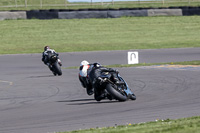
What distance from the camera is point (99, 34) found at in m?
40.6

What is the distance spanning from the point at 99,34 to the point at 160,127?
106 ft

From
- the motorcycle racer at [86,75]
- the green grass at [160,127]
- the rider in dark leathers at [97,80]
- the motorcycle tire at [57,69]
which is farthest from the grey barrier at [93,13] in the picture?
the green grass at [160,127]

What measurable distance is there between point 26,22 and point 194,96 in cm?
3059

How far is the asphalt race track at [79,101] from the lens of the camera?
10055 mm

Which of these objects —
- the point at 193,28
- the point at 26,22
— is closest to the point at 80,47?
the point at 26,22

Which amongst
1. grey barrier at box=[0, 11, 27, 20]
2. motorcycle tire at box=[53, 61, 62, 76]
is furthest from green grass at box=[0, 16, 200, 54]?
motorcycle tire at box=[53, 61, 62, 76]

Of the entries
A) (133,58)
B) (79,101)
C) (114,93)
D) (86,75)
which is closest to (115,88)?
(114,93)

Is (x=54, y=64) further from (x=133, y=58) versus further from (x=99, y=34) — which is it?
(x=99, y=34)

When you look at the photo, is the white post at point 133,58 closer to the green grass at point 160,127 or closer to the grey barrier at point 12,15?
the green grass at point 160,127

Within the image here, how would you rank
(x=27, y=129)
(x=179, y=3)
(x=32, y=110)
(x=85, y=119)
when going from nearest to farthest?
(x=27, y=129)
(x=85, y=119)
(x=32, y=110)
(x=179, y=3)

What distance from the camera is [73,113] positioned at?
11195 mm

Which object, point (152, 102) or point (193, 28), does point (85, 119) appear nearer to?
point (152, 102)

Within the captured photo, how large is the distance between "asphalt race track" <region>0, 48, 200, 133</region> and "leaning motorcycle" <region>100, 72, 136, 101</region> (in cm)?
20

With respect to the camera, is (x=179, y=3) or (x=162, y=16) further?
(x=179, y=3)
